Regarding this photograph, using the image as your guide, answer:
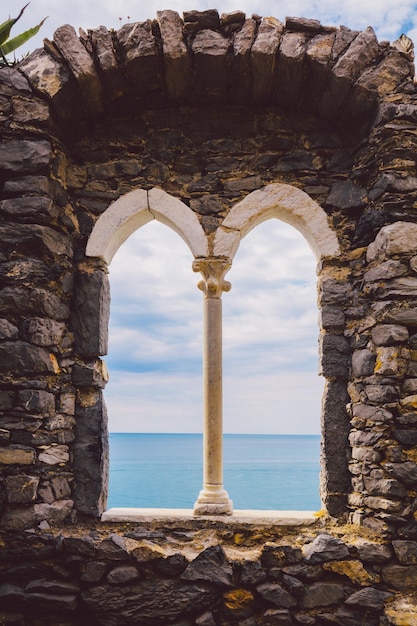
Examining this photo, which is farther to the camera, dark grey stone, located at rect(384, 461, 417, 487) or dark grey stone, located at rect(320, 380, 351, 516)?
dark grey stone, located at rect(320, 380, 351, 516)

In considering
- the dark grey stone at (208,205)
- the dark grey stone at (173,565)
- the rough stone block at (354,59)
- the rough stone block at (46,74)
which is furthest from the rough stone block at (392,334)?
the rough stone block at (46,74)

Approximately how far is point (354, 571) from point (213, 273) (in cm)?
208

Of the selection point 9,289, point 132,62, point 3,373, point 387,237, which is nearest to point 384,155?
point 387,237

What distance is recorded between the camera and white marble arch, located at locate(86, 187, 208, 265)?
3.99 metres

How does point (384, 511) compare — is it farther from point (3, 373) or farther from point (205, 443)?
point (3, 373)

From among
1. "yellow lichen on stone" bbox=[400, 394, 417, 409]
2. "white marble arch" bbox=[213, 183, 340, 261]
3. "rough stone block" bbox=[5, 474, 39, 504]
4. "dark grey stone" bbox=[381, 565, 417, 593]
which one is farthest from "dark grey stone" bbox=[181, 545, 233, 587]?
"white marble arch" bbox=[213, 183, 340, 261]

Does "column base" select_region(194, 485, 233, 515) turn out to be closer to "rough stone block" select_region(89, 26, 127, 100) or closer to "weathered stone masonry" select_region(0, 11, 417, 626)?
"weathered stone masonry" select_region(0, 11, 417, 626)

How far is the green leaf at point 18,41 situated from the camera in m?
4.01

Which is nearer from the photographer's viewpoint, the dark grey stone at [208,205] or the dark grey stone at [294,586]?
the dark grey stone at [294,586]

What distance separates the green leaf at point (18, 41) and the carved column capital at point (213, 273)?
2.03 m

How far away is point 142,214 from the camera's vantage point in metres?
4.11

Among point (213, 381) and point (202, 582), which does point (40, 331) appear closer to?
point (213, 381)

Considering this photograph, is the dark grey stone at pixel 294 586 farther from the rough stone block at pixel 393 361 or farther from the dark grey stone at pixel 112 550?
the rough stone block at pixel 393 361

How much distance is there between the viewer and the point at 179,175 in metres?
4.12
